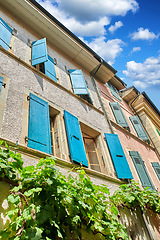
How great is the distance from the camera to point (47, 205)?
91.7 inches

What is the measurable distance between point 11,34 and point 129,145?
5.51 metres

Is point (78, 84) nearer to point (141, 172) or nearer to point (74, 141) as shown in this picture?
point (74, 141)

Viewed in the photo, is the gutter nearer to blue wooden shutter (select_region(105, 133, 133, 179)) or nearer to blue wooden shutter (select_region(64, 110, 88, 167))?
blue wooden shutter (select_region(105, 133, 133, 179))

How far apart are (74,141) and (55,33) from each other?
497 cm

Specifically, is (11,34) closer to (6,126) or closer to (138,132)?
(6,126)

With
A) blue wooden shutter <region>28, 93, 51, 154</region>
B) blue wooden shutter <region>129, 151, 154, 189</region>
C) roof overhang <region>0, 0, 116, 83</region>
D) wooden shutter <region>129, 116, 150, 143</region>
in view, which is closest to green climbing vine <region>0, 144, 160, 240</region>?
blue wooden shutter <region>28, 93, 51, 154</region>

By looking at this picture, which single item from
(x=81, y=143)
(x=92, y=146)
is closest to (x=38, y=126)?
(x=81, y=143)

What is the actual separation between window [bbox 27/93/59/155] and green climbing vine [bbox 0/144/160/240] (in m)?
1.04

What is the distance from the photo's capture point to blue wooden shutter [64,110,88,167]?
4.35 metres

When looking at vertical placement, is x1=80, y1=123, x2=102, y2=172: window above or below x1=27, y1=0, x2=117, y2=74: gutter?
below

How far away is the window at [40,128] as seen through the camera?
3747 millimetres

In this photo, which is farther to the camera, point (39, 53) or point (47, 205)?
point (39, 53)

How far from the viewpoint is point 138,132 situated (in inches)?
365

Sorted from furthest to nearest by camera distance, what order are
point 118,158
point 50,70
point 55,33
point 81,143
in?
1. point 55,33
2. point 50,70
3. point 118,158
4. point 81,143
